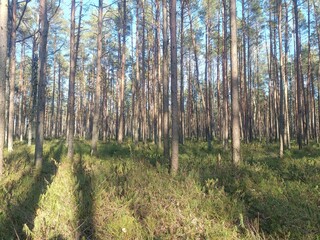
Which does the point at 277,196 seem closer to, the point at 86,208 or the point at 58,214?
the point at 86,208

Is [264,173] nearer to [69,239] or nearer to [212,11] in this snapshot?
[69,239]

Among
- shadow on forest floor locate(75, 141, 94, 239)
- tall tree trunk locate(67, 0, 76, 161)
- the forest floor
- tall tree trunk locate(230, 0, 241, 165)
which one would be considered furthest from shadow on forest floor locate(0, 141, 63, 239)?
tall tree trunk locate(230, 0, 241, 165)

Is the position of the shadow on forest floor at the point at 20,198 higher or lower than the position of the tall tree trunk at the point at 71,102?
lower

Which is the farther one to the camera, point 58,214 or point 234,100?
point 234,100

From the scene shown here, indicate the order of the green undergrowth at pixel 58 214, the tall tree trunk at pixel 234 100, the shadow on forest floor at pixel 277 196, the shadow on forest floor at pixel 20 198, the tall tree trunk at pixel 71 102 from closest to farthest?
the green undergrowth at pixel 58 214
the shadow on forest floor at pixel 277 196
the shadow on forest floor at pixel 20 198
the tall tree trunk at pixel 234 100
the tall tree trunk at pixel 71 102

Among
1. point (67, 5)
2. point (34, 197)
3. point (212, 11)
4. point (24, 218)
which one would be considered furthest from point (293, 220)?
point (212, 11)

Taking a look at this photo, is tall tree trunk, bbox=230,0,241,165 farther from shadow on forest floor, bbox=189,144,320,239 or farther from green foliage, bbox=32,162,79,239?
green foliage, bbox=32,162,79,239

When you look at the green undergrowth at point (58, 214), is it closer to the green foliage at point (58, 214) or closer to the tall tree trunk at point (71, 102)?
the green foliage at point (58, 214)

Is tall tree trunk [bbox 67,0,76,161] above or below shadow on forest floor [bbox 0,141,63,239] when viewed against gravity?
above

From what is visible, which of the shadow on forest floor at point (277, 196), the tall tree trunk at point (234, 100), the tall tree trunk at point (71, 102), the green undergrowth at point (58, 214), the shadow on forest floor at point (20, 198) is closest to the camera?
the green undergrowth at point (58, 214)

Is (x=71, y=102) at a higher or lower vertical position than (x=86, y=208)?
A: higher

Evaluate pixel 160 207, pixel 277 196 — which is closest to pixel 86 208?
pixel 160 207

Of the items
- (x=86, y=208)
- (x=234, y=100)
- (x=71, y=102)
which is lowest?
(x=86, y=208)

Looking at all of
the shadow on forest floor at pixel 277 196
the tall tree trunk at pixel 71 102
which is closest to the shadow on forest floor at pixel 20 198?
the tall tree trunk at pixel 71 102
